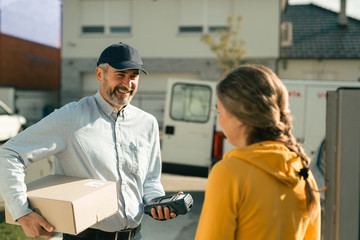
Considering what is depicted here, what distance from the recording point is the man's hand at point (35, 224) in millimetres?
1773

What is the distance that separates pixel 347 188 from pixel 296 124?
591 cm

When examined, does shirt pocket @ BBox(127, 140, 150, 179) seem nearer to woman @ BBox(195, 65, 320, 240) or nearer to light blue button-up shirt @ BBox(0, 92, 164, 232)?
light blue button-up shirt @ BBox(0, 92, 164, 232)

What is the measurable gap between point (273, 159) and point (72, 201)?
92cm

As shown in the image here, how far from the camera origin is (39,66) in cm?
2306

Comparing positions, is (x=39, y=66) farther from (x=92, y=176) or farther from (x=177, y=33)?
(x=92, y=176)

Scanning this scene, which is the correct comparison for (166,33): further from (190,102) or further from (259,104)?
(259,104)

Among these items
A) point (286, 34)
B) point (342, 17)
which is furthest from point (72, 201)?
point (342, 17)

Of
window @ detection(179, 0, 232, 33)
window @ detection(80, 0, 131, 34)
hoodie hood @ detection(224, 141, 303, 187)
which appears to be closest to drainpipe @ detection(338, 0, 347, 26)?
window @ detection(179, 0, 232, 33)

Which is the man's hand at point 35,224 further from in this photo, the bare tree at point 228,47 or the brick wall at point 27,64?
the brick wall at point 27,64

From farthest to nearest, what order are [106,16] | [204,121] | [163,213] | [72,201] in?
[106,16]
[204,121]
[163,213]
[72,201]

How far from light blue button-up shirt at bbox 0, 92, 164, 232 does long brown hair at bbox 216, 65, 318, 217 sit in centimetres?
102

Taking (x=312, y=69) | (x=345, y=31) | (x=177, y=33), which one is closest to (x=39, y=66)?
(x=177, y=33)

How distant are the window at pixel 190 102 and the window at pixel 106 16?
37.3ft

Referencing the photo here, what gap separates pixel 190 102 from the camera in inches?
295
